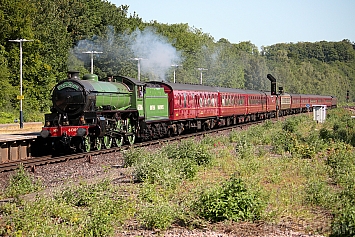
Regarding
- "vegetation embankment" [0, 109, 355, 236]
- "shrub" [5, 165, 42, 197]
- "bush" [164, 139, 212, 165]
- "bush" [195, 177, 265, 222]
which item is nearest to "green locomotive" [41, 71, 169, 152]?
"bush" [164, 139, 212, 165]

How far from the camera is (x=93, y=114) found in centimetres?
2250

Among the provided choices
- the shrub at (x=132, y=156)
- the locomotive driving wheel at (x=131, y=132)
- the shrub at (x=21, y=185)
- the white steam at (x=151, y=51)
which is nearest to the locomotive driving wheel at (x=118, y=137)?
the locomotive driving wheel at (x=131, y=132)

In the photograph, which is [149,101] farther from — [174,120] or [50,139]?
[50,139]

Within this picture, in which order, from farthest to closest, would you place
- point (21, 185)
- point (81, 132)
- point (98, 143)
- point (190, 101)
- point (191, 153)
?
point (190, 101)
point (98, 143)
point (81, 132)
point (191, 153)
point (21, 185)

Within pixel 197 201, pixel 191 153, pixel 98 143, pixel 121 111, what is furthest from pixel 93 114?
pixel 197 201

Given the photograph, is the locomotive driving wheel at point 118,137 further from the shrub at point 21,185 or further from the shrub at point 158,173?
the shrub at point 21,185

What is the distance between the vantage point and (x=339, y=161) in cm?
1602

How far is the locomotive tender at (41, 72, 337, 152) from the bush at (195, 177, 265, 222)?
40.5 ft

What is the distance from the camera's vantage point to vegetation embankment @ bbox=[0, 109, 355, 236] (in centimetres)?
954

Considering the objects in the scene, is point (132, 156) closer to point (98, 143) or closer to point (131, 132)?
point (98, 143)

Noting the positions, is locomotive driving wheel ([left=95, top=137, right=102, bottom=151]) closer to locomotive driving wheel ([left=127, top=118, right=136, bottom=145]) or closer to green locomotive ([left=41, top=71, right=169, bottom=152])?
green locomotive ([left=41, top=71, right=169, bottom=152])

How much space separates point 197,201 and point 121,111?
49.3ft

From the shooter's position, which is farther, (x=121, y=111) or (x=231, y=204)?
(x=121, y=111)

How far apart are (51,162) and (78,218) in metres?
9.55
